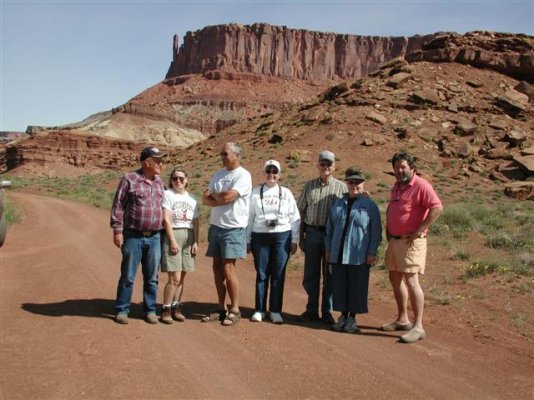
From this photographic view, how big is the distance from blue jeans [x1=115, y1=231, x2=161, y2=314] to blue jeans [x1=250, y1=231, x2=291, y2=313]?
3.88 ft

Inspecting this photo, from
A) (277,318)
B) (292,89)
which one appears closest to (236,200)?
(277,318)

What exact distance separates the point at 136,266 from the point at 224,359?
1.77 m

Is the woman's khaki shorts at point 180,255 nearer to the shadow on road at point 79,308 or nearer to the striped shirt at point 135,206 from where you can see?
the striped shirt at point 135,206

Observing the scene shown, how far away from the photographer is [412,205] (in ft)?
18.1

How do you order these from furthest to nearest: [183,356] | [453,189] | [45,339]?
[453,189] → [45,339] → [183,356]

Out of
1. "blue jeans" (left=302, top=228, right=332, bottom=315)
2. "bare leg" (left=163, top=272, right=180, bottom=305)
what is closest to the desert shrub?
"blue jeans" (left=302, top=228, right=332, bottom=315)

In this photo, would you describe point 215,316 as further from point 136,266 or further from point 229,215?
point 229,215

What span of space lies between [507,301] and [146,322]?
5080 millimetres

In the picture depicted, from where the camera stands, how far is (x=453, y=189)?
25.0 meters

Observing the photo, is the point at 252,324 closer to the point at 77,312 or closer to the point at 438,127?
the point at 77,312

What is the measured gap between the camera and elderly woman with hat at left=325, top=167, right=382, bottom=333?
579 centimetres

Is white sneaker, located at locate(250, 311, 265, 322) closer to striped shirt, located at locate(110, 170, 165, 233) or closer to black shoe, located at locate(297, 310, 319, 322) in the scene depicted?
black shoe, located at locate(297, 310, 319, 322)

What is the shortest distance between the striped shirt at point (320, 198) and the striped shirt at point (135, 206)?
1793 millimetres

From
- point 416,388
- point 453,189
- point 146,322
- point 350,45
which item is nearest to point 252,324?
point 146,322
